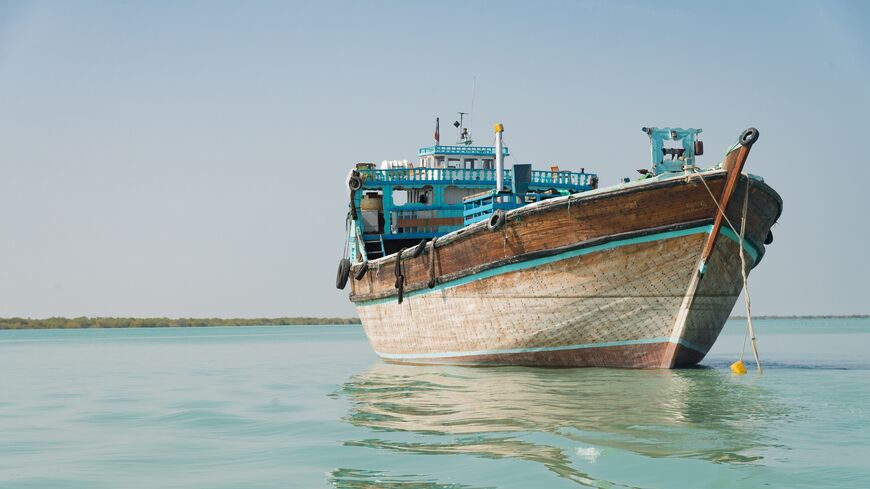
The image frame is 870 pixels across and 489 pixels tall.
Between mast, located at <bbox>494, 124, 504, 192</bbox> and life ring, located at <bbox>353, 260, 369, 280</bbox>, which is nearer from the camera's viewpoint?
mast, located at <bbox>494, 124, 504, 192</bbox>

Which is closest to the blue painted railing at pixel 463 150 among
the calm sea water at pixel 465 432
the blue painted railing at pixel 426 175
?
the blue painted railing at pixel 426 175

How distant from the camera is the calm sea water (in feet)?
25.0

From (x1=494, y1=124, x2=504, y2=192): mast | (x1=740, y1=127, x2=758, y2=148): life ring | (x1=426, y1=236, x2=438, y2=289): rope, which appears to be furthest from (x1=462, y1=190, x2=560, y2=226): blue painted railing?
(x1=740, y1=127, x2=758, y2=148): life ring

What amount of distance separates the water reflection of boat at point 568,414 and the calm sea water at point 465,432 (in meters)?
0.03

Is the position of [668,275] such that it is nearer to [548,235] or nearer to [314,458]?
[548,235]

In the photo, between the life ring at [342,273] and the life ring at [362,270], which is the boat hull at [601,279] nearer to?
the life ring at [362,270]

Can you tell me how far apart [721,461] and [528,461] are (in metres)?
1.60

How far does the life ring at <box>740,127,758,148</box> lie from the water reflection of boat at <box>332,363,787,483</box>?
3.71m

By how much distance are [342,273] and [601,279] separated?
11012mm

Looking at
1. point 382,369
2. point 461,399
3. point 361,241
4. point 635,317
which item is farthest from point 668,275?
point 361,241

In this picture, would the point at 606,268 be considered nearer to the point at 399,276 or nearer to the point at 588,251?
the point at 588,251

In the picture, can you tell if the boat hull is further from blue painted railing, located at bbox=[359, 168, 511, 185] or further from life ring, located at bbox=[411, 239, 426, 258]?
blue painted railing, located at bbox=[359, 168, 511, 185]

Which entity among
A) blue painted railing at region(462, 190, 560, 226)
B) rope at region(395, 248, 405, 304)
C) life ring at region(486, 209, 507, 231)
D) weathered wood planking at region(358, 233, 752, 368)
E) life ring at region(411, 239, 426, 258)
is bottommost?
weathered wood planking at region(358, 233, 752, 368)

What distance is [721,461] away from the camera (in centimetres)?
774
